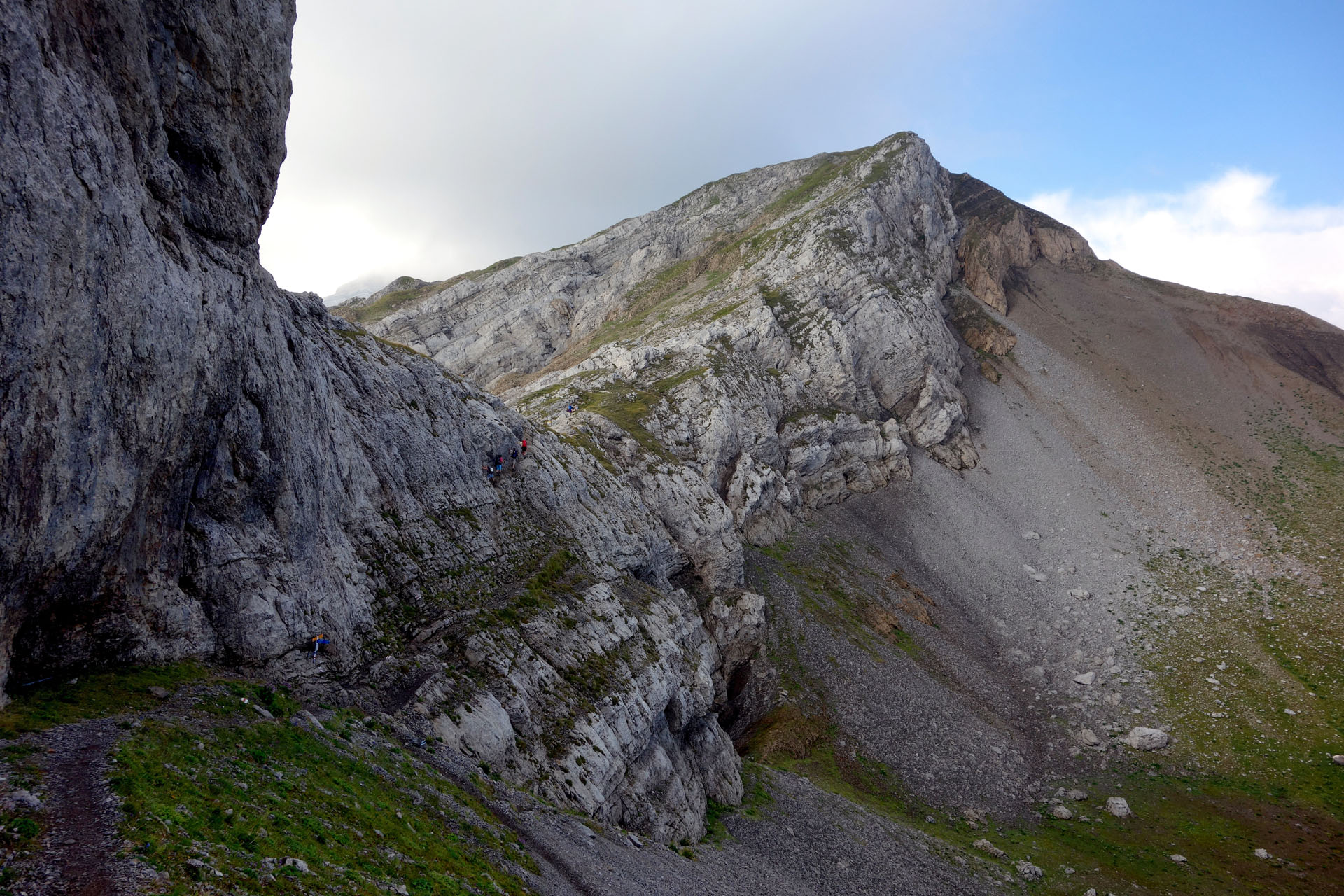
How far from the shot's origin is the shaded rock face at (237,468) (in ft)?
54.5

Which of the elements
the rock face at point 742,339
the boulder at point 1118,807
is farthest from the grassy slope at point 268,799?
the boulder at point 1118,807

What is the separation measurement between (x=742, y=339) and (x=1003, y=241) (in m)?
80.5

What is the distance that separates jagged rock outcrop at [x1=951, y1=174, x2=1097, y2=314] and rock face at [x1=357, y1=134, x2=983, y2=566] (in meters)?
6.44

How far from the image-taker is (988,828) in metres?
47.2

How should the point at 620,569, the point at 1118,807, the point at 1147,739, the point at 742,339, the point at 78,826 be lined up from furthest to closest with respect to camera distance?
the point at 742,339
the point at 1147,739
the point at 620,569
the point at 1118,807
the point at 78,826

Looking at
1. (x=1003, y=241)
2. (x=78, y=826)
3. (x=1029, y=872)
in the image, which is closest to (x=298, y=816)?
(x=78, y=826)

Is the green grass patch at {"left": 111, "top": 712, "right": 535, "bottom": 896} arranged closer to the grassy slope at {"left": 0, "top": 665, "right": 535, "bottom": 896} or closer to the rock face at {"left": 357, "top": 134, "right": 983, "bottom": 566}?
the grassy slope at {"left": 0, "top": 665, "right": 535, "bottom": 896}

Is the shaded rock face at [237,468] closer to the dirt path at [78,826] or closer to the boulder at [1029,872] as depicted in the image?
the dirt path at [78,826]

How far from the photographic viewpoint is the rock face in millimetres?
76312

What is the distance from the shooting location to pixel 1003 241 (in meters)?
137

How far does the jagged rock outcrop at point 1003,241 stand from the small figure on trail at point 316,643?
132 m

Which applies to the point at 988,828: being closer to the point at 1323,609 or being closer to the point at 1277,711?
the point at 1277,711

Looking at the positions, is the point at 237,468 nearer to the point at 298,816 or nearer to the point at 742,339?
the point at 298,816

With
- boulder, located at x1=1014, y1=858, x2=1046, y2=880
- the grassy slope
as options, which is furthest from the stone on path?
the grassy slope
